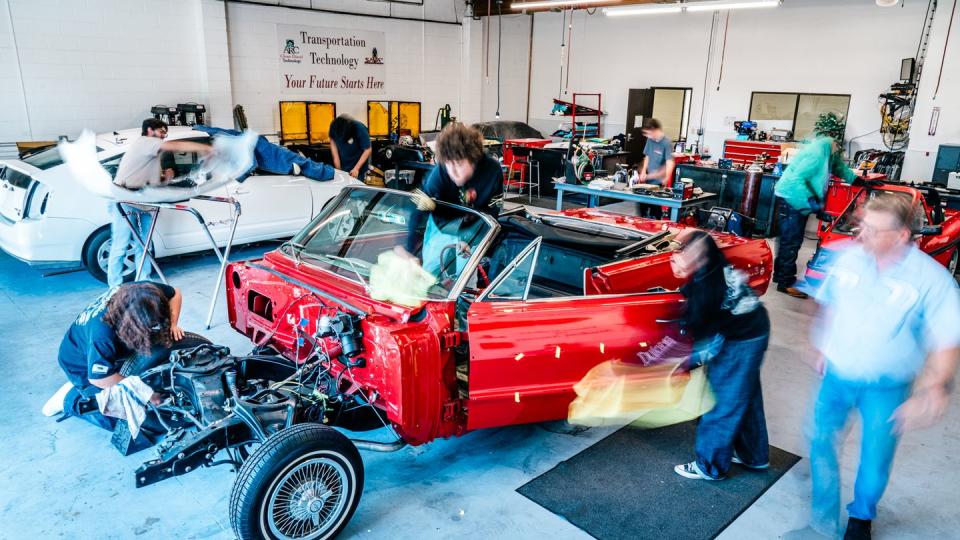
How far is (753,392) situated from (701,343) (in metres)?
0.37

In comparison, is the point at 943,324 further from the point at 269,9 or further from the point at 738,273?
the point at 269,9

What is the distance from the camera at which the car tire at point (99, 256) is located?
6.15 meters

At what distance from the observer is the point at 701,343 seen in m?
3.15

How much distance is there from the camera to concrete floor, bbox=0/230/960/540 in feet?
9.62

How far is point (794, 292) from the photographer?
6.80 metres

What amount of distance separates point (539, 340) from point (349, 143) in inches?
253

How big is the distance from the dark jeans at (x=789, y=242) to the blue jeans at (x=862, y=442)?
4345 millimetres

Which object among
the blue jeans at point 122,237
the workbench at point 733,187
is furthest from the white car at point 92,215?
the workbench at point 733,187

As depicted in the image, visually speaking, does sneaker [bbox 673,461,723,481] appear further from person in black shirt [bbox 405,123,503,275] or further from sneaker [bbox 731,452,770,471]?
person in black shirt [bbox 405,123,503,275]

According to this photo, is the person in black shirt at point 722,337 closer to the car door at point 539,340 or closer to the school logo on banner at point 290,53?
the car door at point 539,340

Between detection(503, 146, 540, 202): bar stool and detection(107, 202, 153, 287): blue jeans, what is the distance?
7.92 metres

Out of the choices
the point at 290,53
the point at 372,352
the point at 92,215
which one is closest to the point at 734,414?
the point at 372,352

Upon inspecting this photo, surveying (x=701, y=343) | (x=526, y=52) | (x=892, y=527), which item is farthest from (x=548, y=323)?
(x=526, y=52)

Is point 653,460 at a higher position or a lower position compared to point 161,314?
lower
